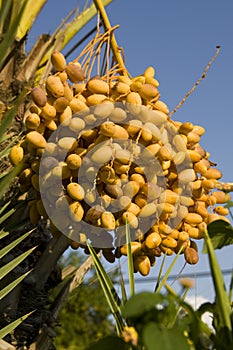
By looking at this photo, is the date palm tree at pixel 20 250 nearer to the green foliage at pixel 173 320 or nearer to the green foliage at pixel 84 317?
the green foliage at pixel 173 320

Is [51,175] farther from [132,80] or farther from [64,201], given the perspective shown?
[132,80]

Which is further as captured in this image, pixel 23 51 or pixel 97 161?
pixel 23 51

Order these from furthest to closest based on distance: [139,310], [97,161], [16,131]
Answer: [16,131] < [97,161] < [139,310]

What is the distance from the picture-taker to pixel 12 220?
50.4 inches

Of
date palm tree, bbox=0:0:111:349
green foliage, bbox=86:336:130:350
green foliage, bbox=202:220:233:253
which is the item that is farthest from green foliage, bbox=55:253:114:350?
green foliage, bbox=86:336:130:350

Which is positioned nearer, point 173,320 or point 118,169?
point 173,320

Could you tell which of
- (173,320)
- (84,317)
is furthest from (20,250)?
(84,317)

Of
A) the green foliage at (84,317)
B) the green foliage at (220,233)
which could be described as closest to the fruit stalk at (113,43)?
the green foliage at (220,233)

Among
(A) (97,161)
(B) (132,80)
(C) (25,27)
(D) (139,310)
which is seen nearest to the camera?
(D) (139,310)

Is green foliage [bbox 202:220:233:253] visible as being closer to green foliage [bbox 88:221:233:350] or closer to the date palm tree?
green foliage [bbox 88:221:233:350]

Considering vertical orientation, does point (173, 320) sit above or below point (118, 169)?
below

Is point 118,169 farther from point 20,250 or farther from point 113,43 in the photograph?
point 20,250

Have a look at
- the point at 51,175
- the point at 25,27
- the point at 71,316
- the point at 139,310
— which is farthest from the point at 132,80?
the point at 71,316

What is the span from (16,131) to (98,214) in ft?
2.13
